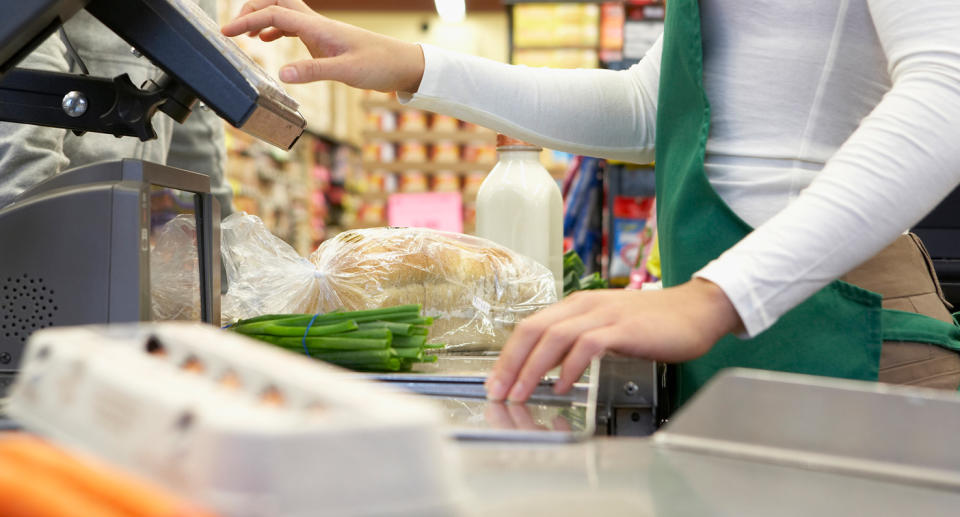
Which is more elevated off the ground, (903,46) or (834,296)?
(903,46)

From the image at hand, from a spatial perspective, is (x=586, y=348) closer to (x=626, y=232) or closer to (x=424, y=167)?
(x=626, y=232)

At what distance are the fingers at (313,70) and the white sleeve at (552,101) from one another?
0.18 meters

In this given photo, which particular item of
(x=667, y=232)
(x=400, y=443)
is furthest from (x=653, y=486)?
(x=667, y=232)

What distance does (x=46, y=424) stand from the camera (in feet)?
1.50

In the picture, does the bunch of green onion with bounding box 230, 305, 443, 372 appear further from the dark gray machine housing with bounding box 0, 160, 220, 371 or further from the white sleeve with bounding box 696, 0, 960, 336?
the white sleeve with bounding box 696, 0, 960, 336

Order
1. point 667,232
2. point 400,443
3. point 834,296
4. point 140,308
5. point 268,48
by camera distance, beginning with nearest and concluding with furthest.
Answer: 1. point 400,443
2. point 140,308
3. point 834,296
4. point 667,232
5. point 268,48

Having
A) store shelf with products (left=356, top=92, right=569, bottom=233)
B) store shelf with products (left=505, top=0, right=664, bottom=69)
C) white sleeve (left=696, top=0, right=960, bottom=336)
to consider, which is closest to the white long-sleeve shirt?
white sleeve (left=696, top=0, right=960, bottom=336)

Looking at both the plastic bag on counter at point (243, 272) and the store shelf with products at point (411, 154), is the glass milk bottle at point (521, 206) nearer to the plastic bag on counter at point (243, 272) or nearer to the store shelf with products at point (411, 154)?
the plastic bag on counter at point (243, 272)

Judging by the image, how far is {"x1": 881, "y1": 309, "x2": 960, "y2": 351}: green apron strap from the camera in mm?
1073

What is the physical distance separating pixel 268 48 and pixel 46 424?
A: 676 cm

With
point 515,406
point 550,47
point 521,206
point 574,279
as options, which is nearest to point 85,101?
point 515,406

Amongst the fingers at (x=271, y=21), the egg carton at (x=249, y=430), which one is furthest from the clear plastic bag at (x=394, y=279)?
the egg carton at (x=249, y=430)

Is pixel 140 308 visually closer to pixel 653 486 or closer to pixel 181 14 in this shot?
pixel 181 14

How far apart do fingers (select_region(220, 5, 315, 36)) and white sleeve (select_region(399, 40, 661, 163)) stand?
22cm
